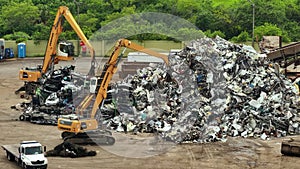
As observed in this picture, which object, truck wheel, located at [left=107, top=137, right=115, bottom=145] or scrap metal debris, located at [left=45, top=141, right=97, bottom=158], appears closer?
scrap metal debris, located at [left=45, top=141, right=97, bottom=158]

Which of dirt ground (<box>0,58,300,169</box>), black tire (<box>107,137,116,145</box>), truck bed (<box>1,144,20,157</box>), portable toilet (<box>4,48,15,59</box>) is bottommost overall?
dirt ground (<box>0,58,300,169</box>)

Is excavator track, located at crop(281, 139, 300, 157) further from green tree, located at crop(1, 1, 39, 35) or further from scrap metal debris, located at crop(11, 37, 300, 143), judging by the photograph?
green tree, located at crop(1, 1, 39, 35)

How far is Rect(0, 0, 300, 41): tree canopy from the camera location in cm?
6994

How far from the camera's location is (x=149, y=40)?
225ft

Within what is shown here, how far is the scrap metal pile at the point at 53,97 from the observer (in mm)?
33281

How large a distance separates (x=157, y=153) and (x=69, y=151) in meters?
3.55

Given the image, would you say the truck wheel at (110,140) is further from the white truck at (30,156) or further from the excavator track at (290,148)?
the excavator track at (290,148)

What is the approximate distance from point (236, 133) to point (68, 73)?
1097cm

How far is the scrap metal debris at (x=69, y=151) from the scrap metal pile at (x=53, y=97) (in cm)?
703

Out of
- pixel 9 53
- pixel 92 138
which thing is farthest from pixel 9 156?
pixel 9 53

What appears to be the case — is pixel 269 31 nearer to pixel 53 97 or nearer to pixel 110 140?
pixel 53 97

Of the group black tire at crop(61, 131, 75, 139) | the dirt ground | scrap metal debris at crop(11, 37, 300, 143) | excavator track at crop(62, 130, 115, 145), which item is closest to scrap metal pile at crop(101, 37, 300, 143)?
scrap metal debris at crop(11, 37, 300, 143)

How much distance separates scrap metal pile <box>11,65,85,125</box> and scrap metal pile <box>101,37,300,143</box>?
2.59 meters

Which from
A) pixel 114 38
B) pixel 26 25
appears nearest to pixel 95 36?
pixel 114 38
